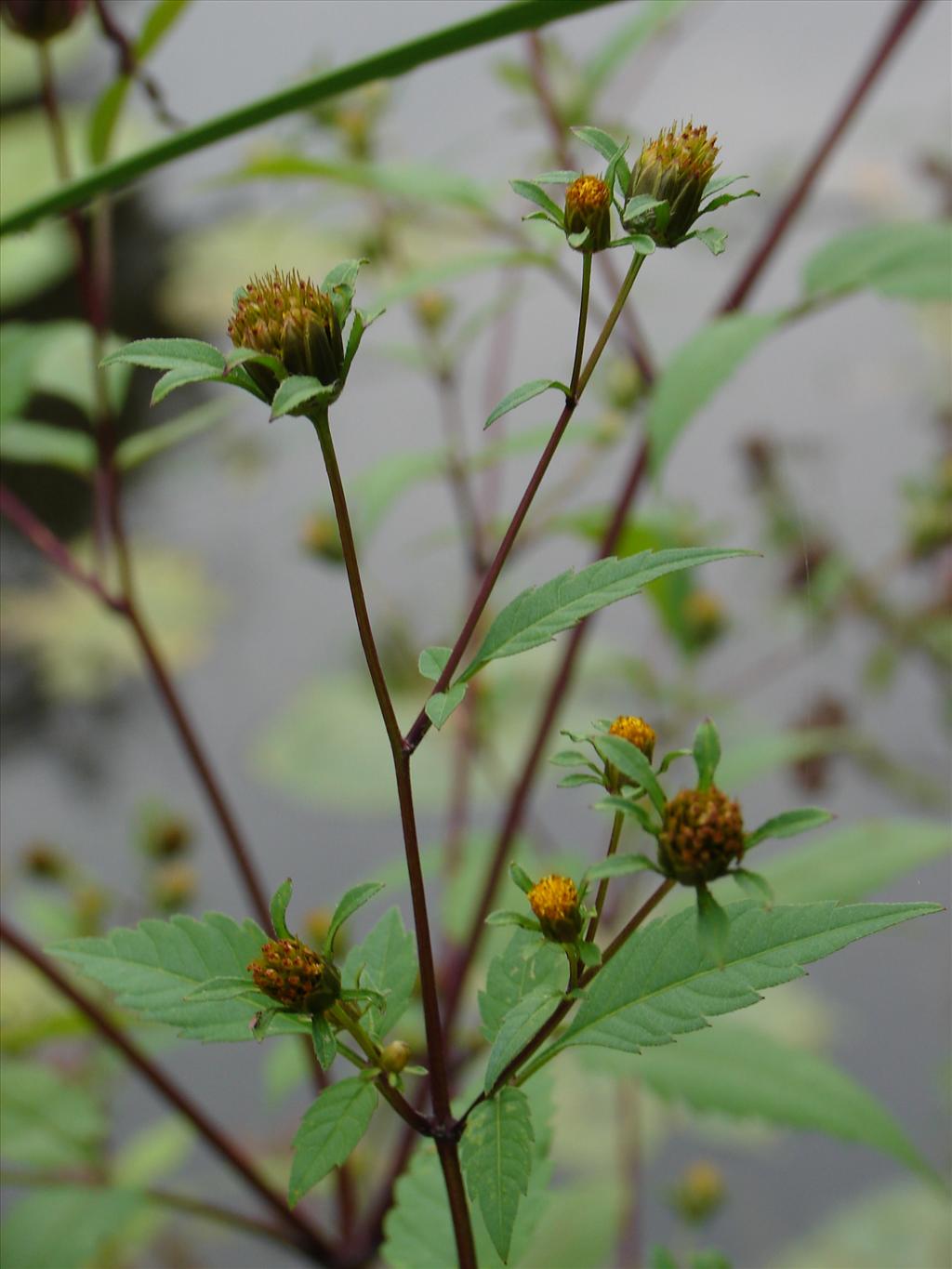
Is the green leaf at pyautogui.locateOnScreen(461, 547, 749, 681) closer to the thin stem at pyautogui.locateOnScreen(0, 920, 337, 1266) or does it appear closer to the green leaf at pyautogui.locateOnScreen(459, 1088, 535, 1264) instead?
the green leaf at pyautogui.locateOnScreen(459, 1088, 535, 1264)

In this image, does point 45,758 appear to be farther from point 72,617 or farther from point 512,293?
point 512,293

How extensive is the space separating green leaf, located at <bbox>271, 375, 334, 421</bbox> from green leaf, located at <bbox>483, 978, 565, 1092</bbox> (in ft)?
0.29

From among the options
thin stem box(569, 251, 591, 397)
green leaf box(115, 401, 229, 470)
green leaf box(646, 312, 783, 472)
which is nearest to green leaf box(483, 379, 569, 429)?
thin stem box(569, 251, 591, 397)

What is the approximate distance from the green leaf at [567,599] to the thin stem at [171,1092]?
0.20 meters

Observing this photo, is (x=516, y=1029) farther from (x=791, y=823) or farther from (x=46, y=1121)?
(x=46, y=1121)

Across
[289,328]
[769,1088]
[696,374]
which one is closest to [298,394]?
[289,328]

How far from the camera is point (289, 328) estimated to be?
151 mm

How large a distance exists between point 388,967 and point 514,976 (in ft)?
0.07

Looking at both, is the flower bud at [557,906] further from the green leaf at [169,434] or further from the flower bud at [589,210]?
the green leaf at [169,434]

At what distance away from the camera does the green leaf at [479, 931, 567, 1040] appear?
18 centimetres

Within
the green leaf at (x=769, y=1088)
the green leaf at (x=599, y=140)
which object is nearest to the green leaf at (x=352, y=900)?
the green leaf at (x=599, y=140)

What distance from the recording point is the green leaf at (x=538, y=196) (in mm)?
161

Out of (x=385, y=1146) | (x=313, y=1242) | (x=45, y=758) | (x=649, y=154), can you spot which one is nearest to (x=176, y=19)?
(x=649, y=154)

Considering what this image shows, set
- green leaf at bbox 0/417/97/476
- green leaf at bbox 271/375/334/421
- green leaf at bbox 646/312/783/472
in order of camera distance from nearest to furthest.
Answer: green leaf at bbox 271/375/334/421
green leaf at bbox 646/312/783/472
green leaf at bbox 0/417/97/476
